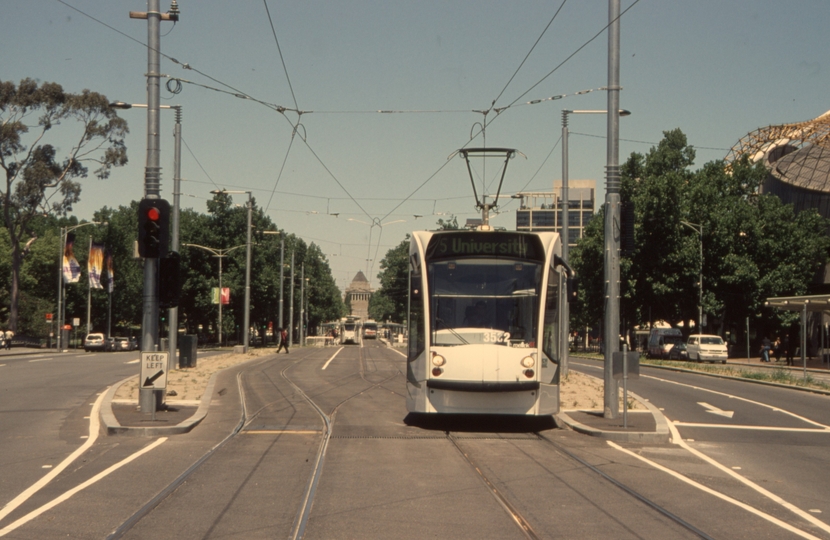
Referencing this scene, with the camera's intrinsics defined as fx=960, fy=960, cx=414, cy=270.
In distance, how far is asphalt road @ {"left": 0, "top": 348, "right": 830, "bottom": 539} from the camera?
26.8 ft

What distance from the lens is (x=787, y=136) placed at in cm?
7406

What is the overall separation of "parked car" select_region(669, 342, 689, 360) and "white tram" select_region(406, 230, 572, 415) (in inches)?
1774

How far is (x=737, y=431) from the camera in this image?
1639 cm

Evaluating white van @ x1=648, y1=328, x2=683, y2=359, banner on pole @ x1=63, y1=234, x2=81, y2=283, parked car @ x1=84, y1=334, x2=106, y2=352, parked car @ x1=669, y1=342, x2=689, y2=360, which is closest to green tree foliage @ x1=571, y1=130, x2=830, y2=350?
white van @ x1=648, y1=328, x2=683, y2=359

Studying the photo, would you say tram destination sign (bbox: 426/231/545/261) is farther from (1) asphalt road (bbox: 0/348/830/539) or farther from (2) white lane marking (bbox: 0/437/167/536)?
(2) white lane marking (bbox: 0/437/167/536)

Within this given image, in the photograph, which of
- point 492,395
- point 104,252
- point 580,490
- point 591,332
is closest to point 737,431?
point 492,395

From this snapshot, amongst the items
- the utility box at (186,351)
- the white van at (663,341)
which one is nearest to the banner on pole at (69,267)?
the utility box at (186,351)

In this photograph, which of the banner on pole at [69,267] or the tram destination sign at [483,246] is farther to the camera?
the banner on pole at [69,267]

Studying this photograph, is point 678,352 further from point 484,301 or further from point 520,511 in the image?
point 520,511

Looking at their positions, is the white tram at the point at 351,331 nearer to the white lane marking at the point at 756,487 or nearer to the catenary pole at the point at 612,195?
the catenary pole at the point at 612,195

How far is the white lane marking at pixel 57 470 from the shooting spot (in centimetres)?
881

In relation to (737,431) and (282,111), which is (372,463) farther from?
(282,111)

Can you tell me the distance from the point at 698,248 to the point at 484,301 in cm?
4724

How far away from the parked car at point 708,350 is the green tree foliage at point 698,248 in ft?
11.9
